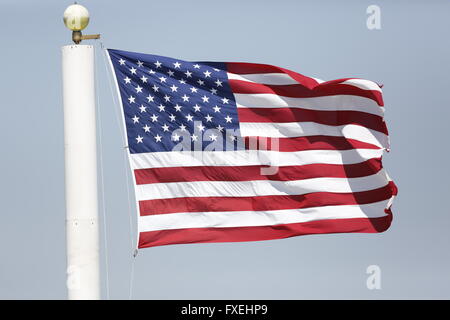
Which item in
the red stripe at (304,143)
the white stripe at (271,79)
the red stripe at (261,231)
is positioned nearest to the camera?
the red stripe at (261,231)

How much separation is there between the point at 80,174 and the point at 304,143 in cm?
571

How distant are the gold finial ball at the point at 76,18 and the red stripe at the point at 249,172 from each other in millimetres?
3383

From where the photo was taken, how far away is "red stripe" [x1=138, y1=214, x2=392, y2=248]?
26.9 metres

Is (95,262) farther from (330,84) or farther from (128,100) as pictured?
(330,84)

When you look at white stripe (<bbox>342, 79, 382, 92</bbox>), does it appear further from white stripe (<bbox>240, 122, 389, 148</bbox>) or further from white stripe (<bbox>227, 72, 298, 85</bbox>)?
white stripe (<bbox>227, 72, 298, 85</bbox>)

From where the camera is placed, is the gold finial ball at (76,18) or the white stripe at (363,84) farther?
the white stripe at (363,84)

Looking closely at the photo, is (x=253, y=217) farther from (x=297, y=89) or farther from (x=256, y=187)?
(x=297, y=89)

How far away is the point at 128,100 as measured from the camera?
27.1 meters

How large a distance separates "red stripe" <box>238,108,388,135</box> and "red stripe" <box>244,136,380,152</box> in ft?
1.28

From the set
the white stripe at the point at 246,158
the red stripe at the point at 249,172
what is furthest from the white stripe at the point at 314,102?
the red stripe at the point at 249,172

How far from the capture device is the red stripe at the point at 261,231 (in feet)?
88.1

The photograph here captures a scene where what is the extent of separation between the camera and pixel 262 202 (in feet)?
92.1

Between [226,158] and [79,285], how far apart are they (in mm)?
4643

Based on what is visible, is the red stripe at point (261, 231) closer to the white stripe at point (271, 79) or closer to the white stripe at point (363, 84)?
the white stripe at point (363, 84)
